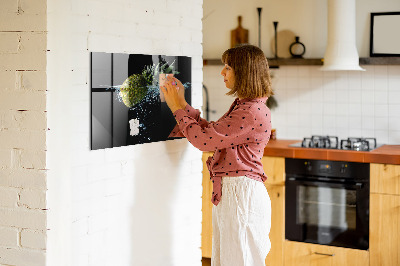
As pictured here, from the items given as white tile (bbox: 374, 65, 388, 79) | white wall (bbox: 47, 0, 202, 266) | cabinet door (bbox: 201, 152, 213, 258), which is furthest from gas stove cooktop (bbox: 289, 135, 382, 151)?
white wall (bbox: 47, 0, 202, 266)

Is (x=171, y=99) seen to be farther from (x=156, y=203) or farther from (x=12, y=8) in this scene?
(x=12, y=8)

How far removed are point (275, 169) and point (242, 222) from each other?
1683 mm

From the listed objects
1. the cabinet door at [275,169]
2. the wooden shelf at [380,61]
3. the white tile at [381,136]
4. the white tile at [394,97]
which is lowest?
the cabinet door at [275,169]

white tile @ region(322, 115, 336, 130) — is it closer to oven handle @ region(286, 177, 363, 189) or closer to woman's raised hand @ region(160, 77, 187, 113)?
oven handle @ region(286, 177, 363, 189)

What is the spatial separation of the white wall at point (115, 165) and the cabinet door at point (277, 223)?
4.02 ft

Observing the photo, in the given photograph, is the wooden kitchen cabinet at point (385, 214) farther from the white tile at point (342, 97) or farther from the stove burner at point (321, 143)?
the white tile at point (342, 97)

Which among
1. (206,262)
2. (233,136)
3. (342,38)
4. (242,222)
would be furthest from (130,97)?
(206,262)

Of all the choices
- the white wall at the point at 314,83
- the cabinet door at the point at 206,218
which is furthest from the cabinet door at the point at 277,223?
the white wall at the point at 314,83

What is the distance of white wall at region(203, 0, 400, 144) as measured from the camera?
15.5 ft

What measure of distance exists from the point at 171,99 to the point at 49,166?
795 mm

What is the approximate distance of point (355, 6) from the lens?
4.70m

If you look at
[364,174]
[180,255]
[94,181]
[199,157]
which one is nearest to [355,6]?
[364,174]

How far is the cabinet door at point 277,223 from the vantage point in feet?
14.5

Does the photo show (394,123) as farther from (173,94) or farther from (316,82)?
(173,94)
